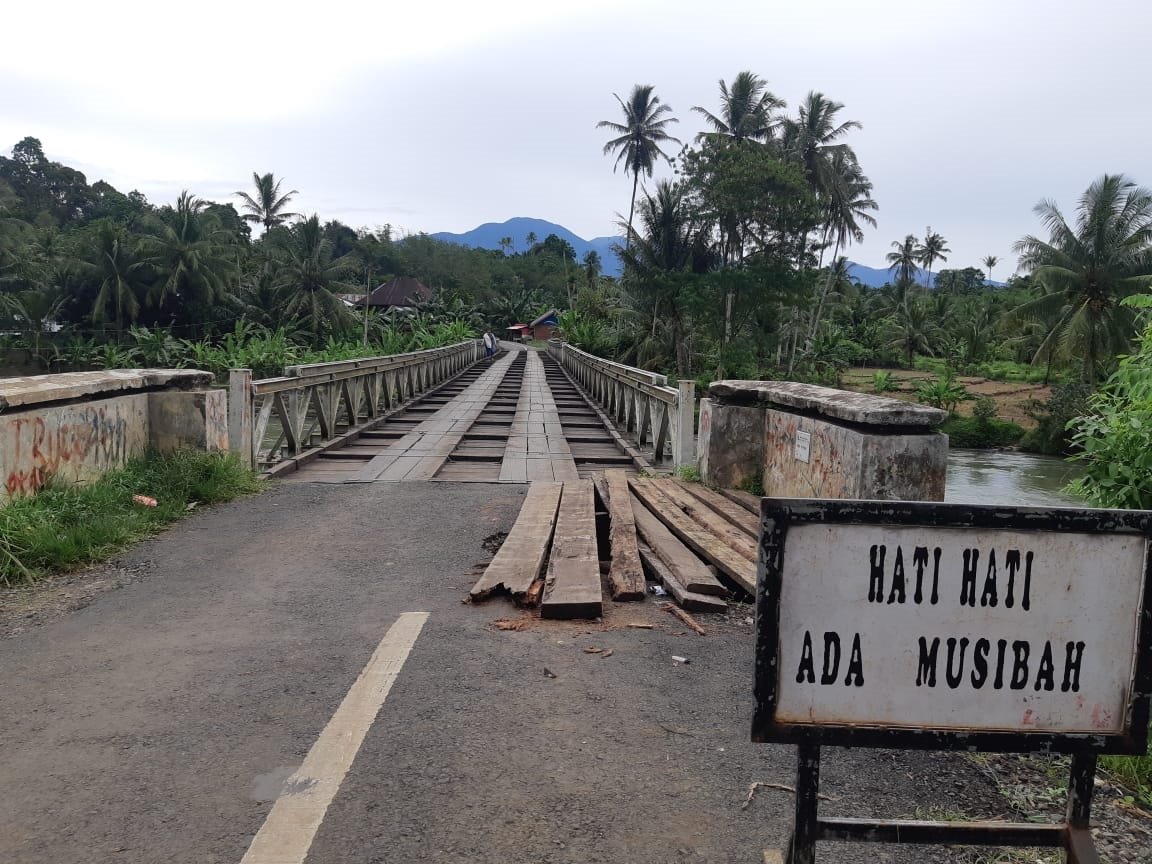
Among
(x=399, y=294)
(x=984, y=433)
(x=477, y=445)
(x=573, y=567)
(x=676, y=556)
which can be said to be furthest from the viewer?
(x=399, y=294)

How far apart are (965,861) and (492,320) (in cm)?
8434

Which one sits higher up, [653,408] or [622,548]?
[653,408]

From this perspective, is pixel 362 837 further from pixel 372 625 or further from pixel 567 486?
pixel 567 486

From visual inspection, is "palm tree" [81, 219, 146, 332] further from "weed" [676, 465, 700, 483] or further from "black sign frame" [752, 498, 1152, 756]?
"black sign frame" [752, 498, 1152, 756]

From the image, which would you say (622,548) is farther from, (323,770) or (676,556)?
(323,770)

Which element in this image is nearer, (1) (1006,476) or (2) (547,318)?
(1) (1006,476)

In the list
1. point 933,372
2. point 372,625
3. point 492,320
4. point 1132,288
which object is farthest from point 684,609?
→ point 492,320

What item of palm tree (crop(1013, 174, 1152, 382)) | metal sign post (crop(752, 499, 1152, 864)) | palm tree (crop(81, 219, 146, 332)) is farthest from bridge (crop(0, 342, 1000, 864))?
palm tree (crop(81, 219, 146, 332))

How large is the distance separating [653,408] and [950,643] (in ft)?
30.3

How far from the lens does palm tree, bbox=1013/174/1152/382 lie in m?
33.4

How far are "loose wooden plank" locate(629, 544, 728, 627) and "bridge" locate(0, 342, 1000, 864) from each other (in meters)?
0.12

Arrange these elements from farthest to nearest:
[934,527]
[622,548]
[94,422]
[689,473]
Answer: [689,473]
[94,422]
[622,548]
[934,527]

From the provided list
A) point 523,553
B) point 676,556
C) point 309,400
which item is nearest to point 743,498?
point 676,556

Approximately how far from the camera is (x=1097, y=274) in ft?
113
